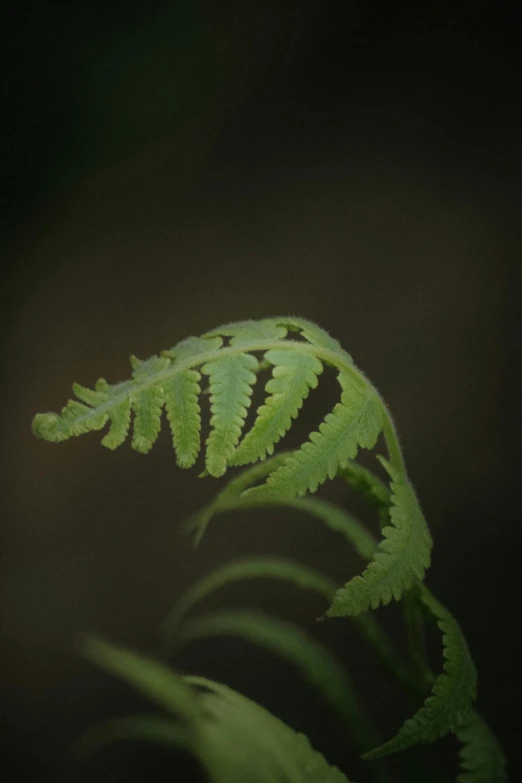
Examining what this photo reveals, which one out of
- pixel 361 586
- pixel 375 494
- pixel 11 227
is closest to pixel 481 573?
pixel 375 494

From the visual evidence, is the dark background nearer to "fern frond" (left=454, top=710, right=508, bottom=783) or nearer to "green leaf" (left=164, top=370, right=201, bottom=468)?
"fern frond" (left=454, top=710, right=508, bottom=783)

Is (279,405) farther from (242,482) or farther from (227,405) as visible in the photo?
(242,482)

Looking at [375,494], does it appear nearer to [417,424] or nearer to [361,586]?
[361,586]

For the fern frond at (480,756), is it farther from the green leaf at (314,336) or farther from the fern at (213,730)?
the green leaf at (314,336)

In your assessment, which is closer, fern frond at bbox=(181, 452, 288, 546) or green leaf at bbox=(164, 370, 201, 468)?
green leaf at bbox=(164, 370, 201, 468)

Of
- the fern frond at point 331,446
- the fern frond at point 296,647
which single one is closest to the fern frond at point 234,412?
the fern frond at point 331,446

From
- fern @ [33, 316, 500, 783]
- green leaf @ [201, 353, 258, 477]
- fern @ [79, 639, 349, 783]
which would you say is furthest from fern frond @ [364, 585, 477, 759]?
green leaf @ [201, 353, 258, 477]
